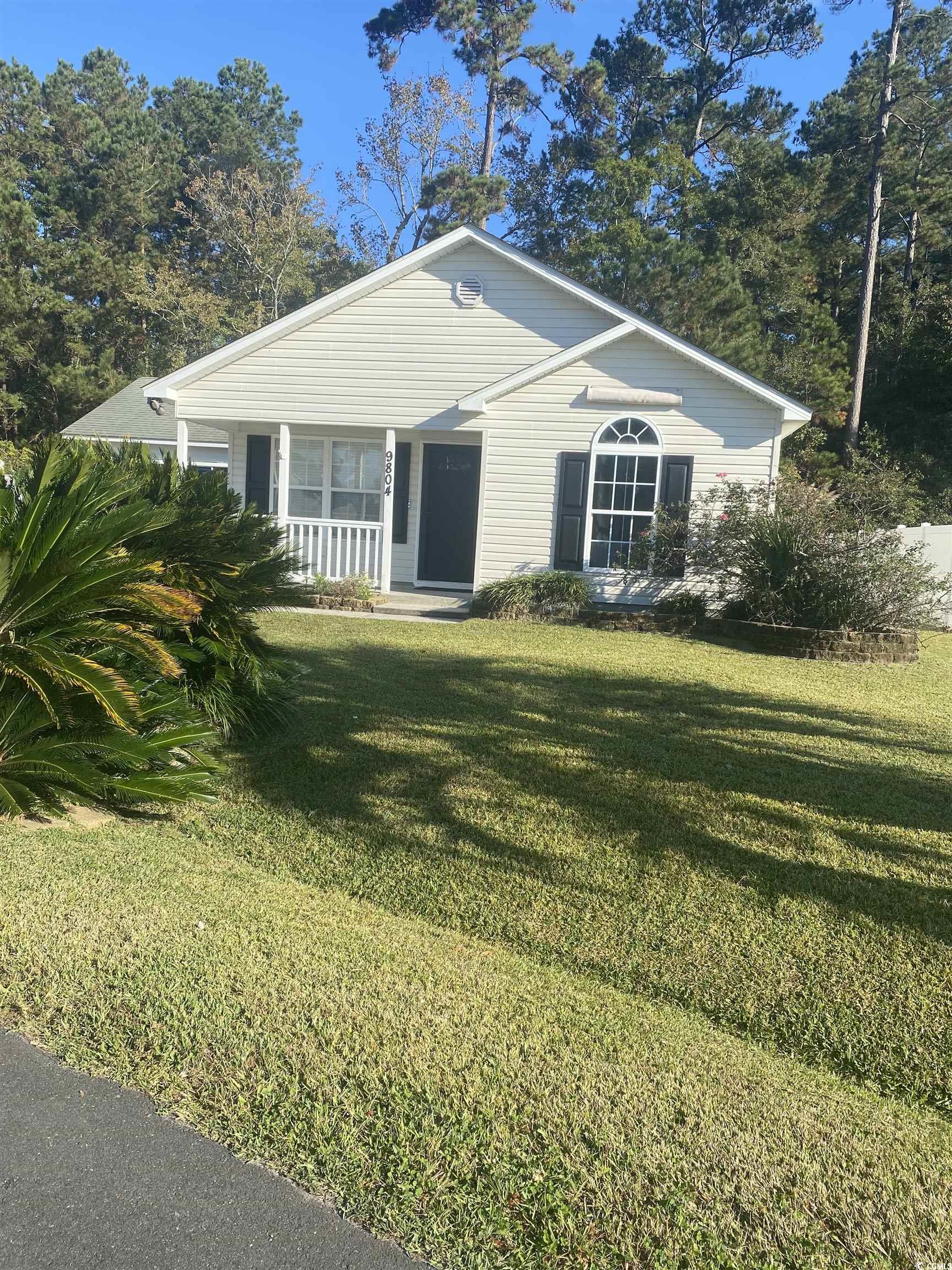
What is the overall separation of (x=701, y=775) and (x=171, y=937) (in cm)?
340

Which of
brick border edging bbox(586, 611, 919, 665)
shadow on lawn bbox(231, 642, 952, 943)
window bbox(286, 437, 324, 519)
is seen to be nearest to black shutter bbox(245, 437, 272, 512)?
window bbox(286, 437, 324, 519)

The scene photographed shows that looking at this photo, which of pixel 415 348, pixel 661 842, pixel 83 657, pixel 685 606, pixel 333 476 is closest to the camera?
pixel 83 657

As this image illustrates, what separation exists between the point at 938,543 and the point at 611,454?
225 inches

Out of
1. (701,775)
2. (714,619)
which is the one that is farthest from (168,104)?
(701,775)

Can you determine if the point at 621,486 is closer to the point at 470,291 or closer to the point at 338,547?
the point at 470,291

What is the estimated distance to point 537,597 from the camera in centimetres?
1264

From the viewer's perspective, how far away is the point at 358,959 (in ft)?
11.8

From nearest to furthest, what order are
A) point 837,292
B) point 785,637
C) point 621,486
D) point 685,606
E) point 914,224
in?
point 785,637
point 685,606
point 621,486
point 914,224
point 837,292

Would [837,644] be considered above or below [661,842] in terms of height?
above

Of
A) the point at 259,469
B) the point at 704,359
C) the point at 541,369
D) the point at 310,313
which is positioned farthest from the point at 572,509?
the point at 259,469

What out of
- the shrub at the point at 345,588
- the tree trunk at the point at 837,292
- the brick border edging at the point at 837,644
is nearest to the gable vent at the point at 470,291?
the shrub at the point at 345,588

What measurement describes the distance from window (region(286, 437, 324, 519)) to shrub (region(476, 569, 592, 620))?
419 cm

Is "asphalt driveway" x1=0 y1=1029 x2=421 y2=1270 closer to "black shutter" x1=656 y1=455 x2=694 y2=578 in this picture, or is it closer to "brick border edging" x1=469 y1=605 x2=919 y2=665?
"brick border edging" x1=469 y1=605 x2=919 y2=665

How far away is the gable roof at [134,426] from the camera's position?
22453 mm
